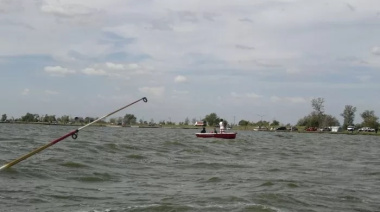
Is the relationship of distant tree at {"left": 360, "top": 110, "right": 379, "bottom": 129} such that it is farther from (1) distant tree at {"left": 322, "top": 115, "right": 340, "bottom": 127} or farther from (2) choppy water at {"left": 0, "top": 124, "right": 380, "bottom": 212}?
(2) choppy water at {"left": 0, "top": 124, "right": 380, "bottom": 212}

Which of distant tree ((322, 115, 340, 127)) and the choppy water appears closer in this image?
the choppy water

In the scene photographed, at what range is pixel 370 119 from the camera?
18350 cm

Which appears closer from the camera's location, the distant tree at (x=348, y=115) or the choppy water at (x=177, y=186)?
the choppy water at (x=177, y=186)

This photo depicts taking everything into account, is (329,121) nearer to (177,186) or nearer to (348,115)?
(348,115)

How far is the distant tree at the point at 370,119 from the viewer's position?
180 metres

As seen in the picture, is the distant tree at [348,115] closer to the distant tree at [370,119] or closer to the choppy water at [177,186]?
the distant tree at [370,119]

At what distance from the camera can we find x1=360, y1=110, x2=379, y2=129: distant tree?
18021 centimetres

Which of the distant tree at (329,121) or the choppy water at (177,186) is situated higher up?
the distant tree at (329,121)

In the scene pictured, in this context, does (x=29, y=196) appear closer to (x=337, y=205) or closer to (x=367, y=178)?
(x=337, y=205)

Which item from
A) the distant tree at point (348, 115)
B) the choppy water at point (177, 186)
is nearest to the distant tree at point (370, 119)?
the distant tree at point (348, 115)

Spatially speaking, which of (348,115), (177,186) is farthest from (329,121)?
(177,186)

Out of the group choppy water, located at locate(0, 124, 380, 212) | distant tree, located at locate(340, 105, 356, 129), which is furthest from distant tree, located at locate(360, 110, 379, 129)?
choppy water, located at locate(0, 124, 380, 212)

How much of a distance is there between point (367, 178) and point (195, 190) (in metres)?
9.88

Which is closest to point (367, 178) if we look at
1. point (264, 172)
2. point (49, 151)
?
point (264, 172)
